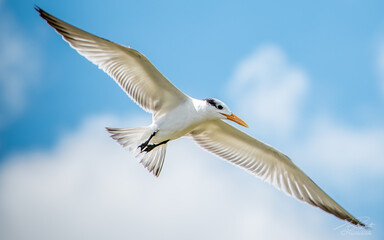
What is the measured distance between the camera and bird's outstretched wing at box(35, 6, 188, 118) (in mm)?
8922

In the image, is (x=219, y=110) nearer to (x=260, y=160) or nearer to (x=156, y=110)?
(x=156, y=110)

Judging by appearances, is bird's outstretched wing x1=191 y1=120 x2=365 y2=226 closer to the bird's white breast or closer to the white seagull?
the white seagull

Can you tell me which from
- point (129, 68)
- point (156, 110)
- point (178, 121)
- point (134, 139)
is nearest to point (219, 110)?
point (178, 121)

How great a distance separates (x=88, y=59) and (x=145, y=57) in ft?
2.96

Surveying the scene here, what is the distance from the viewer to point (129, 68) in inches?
367

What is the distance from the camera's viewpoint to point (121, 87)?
9.56m

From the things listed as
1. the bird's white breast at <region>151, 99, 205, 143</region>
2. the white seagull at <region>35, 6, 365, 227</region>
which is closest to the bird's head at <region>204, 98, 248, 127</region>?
the white seagull at <region>35, 6, 365, 227</region>

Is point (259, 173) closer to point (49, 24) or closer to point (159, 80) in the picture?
point (159, 80)

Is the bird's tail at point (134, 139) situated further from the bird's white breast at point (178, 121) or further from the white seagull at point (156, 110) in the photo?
the bird's white breast at point (178, 121)

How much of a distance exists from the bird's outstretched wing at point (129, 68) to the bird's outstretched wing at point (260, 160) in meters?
0.87

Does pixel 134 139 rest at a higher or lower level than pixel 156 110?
lower

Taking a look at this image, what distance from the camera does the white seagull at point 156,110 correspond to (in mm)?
9039

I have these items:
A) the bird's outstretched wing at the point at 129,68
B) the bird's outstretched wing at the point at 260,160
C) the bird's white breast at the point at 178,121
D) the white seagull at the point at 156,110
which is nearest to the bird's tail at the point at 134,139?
the white seagull at the point at 156,110

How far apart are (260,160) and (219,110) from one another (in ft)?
5.08
